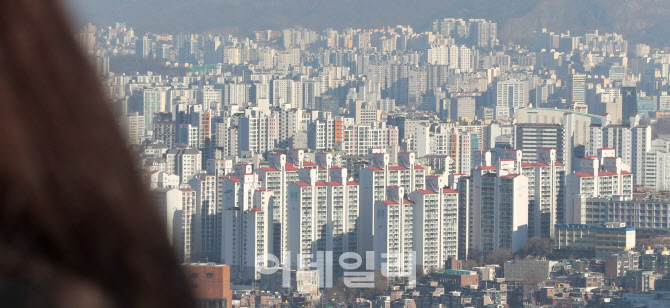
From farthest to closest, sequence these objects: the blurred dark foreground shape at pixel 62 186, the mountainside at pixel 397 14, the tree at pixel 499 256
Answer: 1. the mountainside at pixel 397 14
2. the tree at pixel 499 256
3. the blurred dark foreground shape at pixel 62 186

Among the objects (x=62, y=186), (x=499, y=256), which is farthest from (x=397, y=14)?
(x=62, y=186)

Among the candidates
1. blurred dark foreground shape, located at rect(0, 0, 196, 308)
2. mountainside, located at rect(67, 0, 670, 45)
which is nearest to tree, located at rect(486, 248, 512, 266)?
blurred dark foreground shape, located at rect(0, 0, 196, 308)

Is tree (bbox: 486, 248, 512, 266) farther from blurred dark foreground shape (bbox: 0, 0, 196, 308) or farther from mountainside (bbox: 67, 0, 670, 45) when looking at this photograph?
mountainside (bbox: 67, 0, 670, 45)

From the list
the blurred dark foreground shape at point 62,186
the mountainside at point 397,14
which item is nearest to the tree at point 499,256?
the blurred dark foreground shape at point 62,186

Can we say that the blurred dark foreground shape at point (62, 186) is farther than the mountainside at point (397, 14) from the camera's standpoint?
No

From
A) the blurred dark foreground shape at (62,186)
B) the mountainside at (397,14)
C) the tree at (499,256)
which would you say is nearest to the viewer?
the blurred dark foreground shape at (62,186)

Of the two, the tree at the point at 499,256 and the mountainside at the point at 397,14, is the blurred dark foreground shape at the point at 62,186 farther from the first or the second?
the mountainside at the point at 397,14
